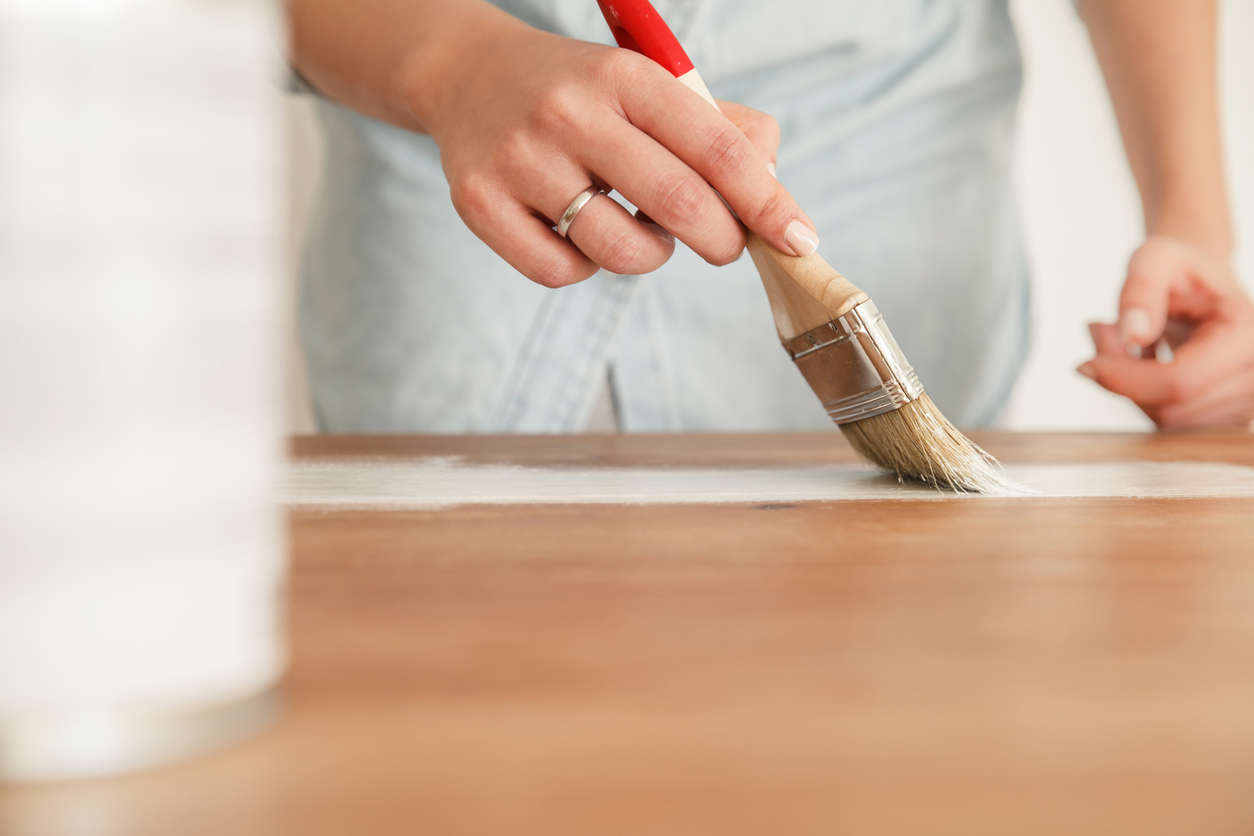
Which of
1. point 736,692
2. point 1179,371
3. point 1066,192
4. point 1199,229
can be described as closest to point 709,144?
point 736,692

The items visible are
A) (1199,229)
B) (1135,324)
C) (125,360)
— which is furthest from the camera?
(1199,229)

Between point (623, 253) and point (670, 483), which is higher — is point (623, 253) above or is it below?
above

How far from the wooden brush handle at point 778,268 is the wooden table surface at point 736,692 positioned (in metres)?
0.18

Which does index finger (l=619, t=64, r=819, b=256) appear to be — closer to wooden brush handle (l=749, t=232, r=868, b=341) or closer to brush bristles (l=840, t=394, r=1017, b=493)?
wooden brush handle (l=749, t=232, r=868, b=341)

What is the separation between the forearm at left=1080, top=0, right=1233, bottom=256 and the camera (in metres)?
1.08

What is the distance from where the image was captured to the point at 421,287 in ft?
3.50

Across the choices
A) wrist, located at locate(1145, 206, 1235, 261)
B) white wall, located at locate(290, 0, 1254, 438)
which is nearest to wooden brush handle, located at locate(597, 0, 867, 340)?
wrist, located at locate(1145, 206, 1235, 261)

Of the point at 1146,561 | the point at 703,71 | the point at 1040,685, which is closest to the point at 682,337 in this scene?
the point at 703,71

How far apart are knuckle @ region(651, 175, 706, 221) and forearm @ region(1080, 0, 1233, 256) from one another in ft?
2.15

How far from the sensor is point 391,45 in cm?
75

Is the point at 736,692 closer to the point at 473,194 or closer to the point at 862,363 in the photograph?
the point at 862,363

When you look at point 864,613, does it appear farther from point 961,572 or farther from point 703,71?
point 703,71

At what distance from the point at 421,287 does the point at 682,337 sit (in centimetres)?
26

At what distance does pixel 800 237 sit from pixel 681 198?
0.25 ft
